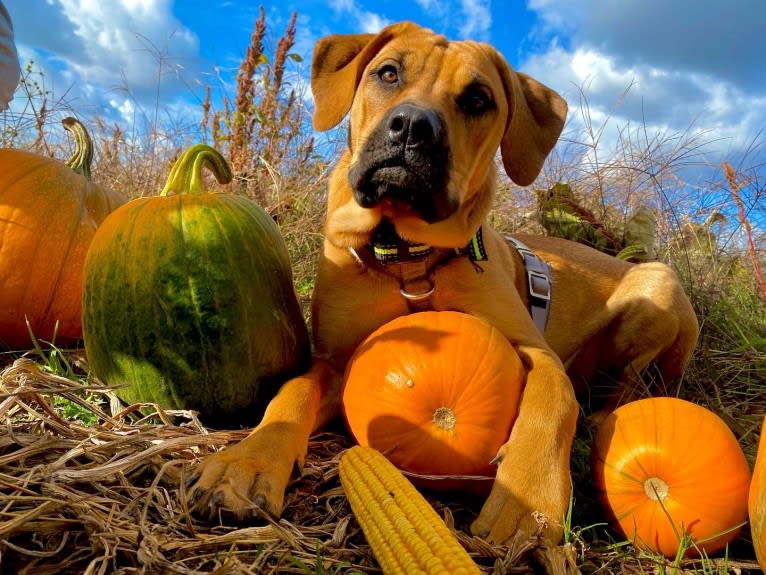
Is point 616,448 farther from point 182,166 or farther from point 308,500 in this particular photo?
point 182,166

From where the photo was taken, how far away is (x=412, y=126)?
261 cm

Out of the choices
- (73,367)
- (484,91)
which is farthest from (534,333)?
(73,367)

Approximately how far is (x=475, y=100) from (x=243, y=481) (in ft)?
6.70

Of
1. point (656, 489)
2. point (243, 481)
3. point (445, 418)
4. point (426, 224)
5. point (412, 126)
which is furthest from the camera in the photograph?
point (426, 224)

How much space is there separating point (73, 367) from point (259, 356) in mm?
1339

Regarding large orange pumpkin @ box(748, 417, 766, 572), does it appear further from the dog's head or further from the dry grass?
the dog's head

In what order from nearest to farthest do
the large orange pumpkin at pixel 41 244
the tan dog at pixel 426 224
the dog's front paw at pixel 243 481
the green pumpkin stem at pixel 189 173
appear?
1. the dog's front paw at pixel 243 481
2. the tan dog at pixel 426 224
3. the green pumpkin stem at pixel 189 173
4. the large orange pumpkin at pixel 41 244

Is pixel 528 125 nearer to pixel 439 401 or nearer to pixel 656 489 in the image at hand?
pixel 439 401

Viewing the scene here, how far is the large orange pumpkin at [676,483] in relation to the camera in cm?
218

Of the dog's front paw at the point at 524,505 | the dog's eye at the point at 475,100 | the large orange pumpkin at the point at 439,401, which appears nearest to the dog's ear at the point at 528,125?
the dog's eye at the point at 475,100

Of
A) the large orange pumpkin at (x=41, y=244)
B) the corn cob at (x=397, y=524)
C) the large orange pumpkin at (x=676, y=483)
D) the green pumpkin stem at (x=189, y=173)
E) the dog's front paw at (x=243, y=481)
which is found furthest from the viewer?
the large orange pumpkin at (x=41, y=244)

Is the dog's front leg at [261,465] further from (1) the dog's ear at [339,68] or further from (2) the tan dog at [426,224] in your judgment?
(1) the dog's ear at [339,68]

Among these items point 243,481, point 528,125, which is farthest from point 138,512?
point 528,125

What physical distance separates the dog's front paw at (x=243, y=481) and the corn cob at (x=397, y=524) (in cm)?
23
